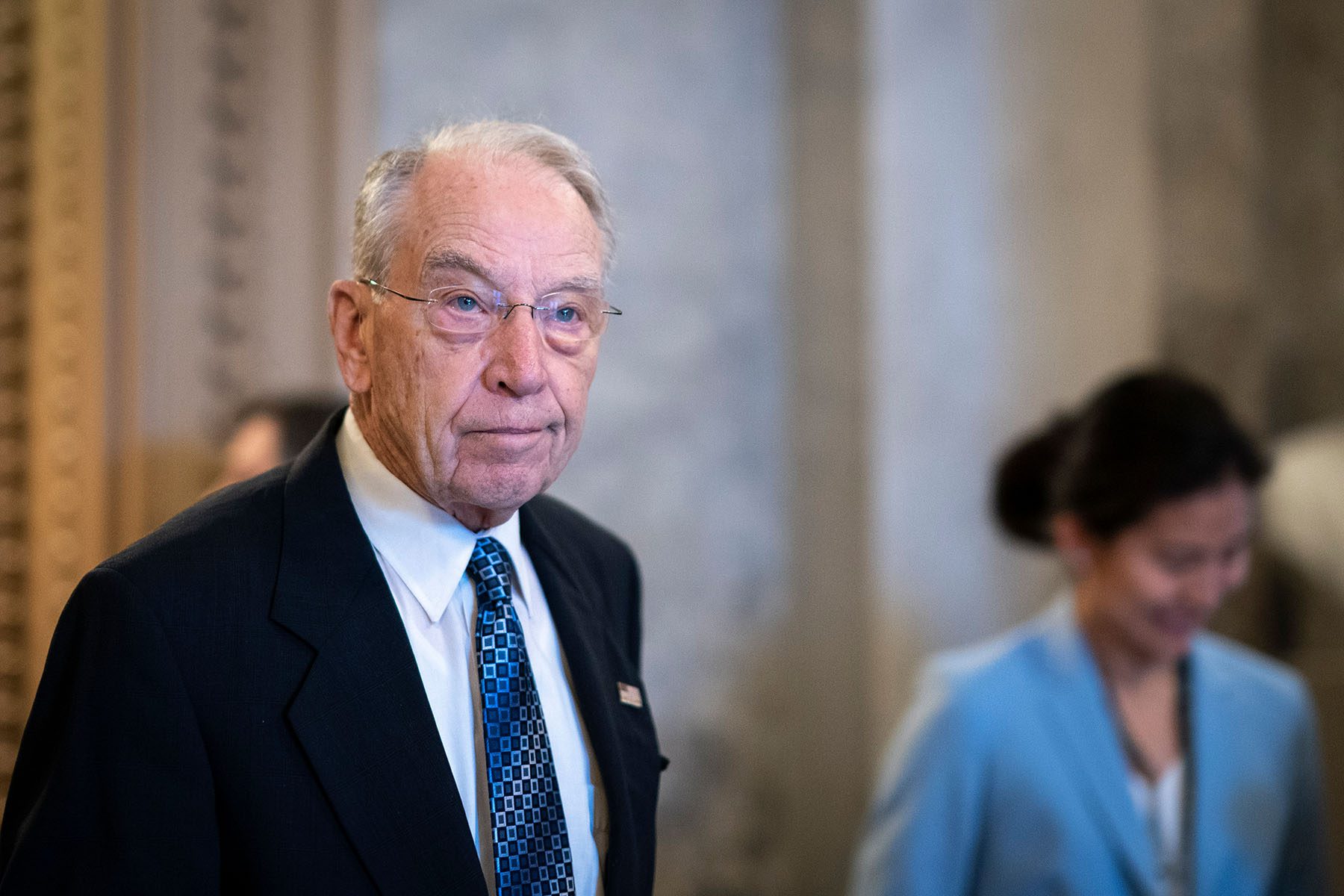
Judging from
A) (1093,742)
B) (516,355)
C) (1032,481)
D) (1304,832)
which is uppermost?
(516,355)

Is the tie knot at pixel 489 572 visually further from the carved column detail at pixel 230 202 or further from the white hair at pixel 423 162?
A: the carved column detail at pixel 230 202

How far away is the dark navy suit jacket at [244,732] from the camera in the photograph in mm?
1083

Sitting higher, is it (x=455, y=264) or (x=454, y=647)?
(x=455, y=264)

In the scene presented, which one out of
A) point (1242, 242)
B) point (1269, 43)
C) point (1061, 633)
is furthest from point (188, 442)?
point (1269, 43)

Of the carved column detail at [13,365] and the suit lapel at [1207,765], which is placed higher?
the carved column detail at [13,365]

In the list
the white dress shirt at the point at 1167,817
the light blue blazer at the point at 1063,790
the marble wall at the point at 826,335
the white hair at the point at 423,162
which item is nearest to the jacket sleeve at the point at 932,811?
the light blue blazer at the point at 1063,790

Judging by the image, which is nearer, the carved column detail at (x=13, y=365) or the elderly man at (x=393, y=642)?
the elderly man at (x=393, y=642)

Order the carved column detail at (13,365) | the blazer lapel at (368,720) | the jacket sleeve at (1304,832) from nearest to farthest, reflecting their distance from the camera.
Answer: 1. the blazer lapel at (368,720)
2. the carved column detail at (13,365)
3. the jacket sleeve at (1304,832)

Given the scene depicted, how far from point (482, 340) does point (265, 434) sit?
1228 millimetres

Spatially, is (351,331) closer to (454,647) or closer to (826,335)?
(454,647)

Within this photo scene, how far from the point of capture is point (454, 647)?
1.32 metres

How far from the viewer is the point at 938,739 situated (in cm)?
252

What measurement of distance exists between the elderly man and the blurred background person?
3.10ft

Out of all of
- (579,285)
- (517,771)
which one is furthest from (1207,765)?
(579,285)
